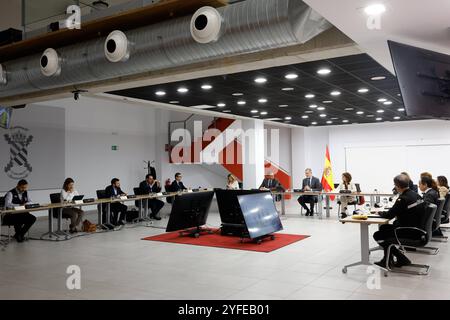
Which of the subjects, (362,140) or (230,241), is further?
(362,140)

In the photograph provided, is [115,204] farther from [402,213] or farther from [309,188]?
[402,213]

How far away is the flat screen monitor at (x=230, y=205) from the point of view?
8156 mm

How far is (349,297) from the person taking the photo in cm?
441

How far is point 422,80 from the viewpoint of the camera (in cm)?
416

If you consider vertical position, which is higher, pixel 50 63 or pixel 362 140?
pixel 50 63

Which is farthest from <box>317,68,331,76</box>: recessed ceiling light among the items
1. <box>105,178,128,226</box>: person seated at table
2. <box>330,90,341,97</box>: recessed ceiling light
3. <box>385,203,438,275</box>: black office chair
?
<box>105,178,128,226</box>: person seated at table

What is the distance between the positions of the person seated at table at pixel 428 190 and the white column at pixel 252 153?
7.16m

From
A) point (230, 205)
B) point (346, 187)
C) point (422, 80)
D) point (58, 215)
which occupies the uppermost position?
point (422, 80)

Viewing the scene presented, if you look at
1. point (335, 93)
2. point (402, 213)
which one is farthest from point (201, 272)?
point (335, 93)

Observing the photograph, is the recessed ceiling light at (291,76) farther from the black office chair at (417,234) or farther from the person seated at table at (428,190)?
the black office chair at (417,234)

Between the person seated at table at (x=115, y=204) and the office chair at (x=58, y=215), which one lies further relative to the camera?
the person seated at table at (x=115, y=204)

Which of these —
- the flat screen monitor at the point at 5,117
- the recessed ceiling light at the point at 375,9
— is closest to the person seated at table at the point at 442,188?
the recessed ceiling light at the point at 375,9

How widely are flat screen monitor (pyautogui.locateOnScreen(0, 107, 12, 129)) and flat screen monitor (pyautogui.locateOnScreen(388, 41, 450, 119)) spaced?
960 centimetres

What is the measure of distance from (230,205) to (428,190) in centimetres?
365
